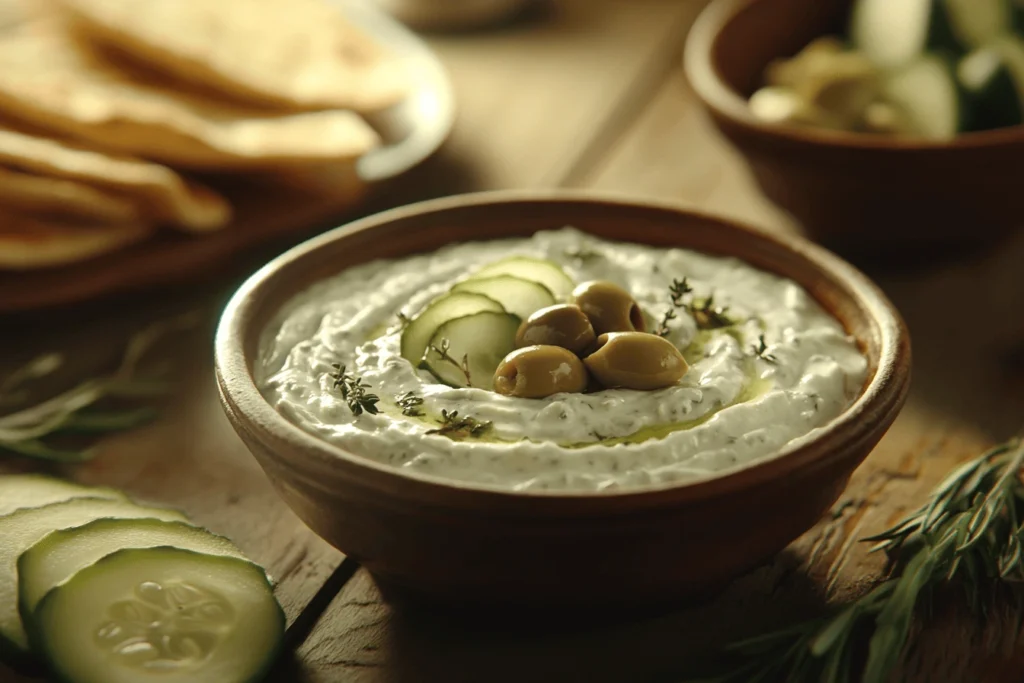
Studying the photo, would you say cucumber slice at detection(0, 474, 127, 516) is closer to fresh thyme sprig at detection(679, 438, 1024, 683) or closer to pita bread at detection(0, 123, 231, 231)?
pita bread at detection(0, 123, 231, 231)

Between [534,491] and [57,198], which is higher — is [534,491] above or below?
above

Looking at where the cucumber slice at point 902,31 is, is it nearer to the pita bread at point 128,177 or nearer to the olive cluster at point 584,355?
the olive cluster at point 584,355

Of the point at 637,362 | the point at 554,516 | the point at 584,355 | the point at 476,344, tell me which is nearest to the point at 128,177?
the point at 476,344

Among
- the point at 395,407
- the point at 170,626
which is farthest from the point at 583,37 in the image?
the point at 170,626

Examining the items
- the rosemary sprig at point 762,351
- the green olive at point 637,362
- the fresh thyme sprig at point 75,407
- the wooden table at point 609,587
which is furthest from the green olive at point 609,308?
the fresh thyme sprig at point 75,407

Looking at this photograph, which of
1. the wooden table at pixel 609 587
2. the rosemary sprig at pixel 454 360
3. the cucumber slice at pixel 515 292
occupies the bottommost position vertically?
the wooden table at pixel 609 587

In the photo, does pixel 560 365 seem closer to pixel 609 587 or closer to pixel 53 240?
pixel 609 587
